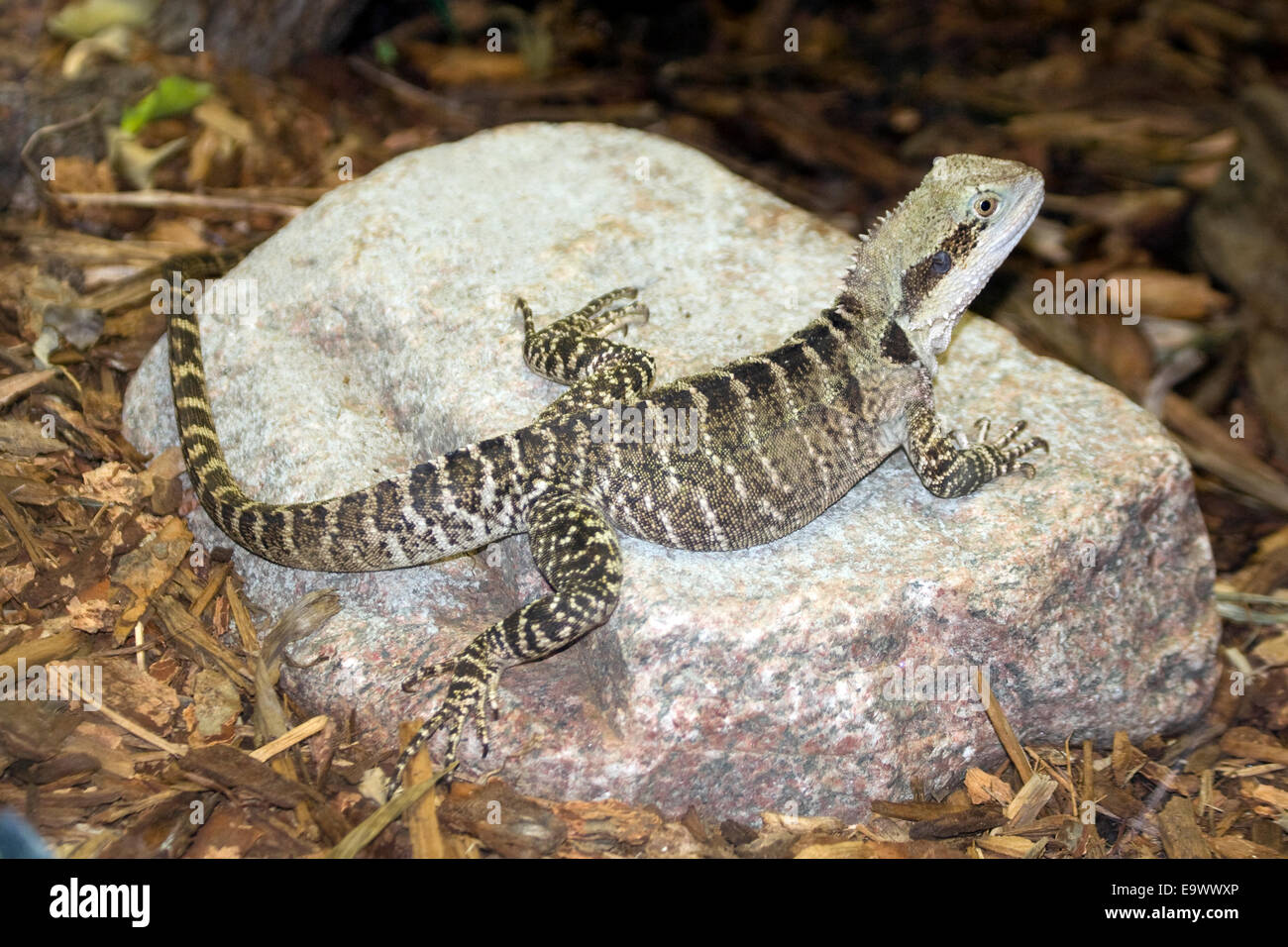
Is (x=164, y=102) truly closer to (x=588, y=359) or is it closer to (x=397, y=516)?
(x=588, y=359)

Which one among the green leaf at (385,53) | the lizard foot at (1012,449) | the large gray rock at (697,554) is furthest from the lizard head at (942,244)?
the green leaf at (385,53)

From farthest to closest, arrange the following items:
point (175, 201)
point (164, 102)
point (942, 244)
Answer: point (164, 102), point (175, 201), point (942, 244)

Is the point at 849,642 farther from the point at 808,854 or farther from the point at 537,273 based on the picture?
the point at 537,273

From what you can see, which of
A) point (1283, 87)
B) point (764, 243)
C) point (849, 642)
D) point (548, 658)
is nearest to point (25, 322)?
point (548, 658)

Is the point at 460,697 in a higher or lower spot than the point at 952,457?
lower

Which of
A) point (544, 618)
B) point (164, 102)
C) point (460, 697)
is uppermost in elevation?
point (164, 102)

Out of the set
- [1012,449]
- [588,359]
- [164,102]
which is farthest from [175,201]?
[1012,449]

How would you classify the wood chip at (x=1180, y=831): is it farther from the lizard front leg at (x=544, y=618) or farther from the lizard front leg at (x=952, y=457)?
the lizard front leg at (x=544, y=618)
